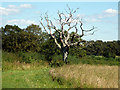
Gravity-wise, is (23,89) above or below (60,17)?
below

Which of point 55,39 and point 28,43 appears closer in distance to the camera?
point 55,39

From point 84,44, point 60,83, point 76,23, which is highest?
point 76,23

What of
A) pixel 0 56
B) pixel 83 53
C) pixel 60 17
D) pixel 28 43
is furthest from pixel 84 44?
pixel 28 43

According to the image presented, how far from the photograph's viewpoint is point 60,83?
33.5ft

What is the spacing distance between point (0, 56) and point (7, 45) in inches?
750

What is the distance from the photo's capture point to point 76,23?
25.2 m

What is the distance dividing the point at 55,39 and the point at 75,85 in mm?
16272

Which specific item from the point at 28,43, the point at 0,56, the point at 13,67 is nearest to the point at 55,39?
the point at 0,56

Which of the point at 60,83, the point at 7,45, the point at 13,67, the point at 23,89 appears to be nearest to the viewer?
the point at 23,89

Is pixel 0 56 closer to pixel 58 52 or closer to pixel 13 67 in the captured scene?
pixel 13 67

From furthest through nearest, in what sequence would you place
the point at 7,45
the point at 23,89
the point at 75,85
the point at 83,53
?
the point at 7,45
the point at 83,53
the point at 75,85
the point at 23,89

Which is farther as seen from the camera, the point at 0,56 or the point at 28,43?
the point at 28,43

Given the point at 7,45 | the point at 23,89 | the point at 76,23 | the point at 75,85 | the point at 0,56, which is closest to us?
the point at 23,89

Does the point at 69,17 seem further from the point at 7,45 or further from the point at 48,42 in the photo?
the point at 7,45
